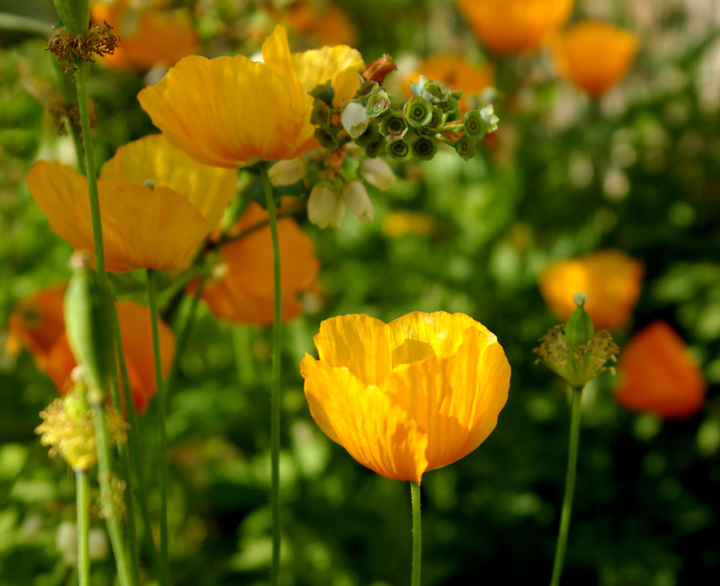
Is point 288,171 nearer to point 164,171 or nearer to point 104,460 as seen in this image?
point 164,171

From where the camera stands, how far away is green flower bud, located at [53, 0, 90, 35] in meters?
0.33

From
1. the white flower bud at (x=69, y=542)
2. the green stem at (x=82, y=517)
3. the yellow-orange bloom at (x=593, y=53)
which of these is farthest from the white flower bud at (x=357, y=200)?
the yellow-orange bloom at (x=593, y=53)

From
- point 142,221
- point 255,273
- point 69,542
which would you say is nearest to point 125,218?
point 142,221

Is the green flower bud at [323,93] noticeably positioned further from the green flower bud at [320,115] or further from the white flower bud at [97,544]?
the white flower bud at [97,544]

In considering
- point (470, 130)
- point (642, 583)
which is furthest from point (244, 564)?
point (470, 130)

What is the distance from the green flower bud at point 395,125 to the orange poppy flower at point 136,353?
247 mm

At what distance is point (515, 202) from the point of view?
1542mm

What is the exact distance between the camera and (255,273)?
650mm

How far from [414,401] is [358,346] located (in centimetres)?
6

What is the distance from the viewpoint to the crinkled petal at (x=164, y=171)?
51 centimetres

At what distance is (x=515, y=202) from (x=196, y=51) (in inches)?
32.7

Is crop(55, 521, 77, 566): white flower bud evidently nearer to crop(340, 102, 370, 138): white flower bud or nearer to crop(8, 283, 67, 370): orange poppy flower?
crop(8, 283, 67, 370): orange poppy flower

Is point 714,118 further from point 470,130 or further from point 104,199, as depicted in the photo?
point 104,199

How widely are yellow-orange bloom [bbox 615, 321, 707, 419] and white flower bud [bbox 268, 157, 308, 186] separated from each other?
95 centimetres
